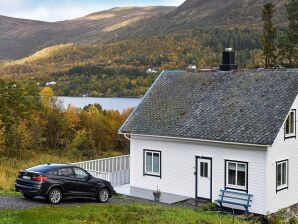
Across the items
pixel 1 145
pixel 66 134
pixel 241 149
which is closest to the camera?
pixel 241 149

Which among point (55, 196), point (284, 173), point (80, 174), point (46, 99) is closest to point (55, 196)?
point (55, 196)

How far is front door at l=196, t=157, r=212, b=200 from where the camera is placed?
1026 inches

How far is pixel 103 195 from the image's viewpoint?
2339 cm

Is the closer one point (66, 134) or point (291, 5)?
point (66, 134)

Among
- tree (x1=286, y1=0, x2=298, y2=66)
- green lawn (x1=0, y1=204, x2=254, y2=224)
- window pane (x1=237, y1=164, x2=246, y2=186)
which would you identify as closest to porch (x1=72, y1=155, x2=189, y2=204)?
window pane (x1=237, y1=164, x2=246, y2=186)

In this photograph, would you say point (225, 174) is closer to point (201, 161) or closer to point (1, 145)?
point (201, 161)

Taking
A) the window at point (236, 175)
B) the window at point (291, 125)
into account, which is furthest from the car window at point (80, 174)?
the window at point (291, 125)

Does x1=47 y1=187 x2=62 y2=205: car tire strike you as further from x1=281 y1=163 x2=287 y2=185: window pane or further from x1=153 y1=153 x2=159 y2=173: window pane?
x1=281 y1=163 x2=287 y2=185: window pane

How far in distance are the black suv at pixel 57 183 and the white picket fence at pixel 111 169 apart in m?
6.94

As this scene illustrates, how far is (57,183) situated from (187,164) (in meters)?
→ 8.05

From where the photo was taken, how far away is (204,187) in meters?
26.3

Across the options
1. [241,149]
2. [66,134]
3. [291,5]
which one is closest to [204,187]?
[241,149]

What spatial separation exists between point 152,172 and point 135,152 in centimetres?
163

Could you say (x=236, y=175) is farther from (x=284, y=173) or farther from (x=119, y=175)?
(x=119, y=175)
